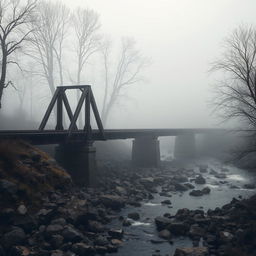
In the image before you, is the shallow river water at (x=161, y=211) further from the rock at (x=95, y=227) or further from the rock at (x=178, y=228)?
the rock at (x=95, y=227)

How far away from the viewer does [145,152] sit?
3725 cm

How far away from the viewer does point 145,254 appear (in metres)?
11.6

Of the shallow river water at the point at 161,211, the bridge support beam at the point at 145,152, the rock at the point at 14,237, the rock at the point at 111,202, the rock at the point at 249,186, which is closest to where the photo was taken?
the rock at the point at 14,237

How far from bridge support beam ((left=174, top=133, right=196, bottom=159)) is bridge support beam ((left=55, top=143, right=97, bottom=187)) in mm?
33345

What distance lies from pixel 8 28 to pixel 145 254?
75.9ft

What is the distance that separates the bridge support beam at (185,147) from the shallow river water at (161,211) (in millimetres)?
21295

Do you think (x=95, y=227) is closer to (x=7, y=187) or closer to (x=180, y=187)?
(x=7, y=187)

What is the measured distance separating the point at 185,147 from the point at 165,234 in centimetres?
4143

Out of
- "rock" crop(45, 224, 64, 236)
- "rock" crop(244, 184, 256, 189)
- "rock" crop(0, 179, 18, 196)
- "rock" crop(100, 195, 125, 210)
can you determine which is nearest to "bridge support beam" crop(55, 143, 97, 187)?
"rock" crop(100, 195, 125, 210)

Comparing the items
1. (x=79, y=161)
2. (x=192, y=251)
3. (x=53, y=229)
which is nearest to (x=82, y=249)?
(x=53, y=229)

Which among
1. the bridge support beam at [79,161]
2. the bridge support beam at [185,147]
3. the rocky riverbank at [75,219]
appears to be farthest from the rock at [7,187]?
the bridge support beam at [185,147]

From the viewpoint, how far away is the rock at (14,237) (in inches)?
423

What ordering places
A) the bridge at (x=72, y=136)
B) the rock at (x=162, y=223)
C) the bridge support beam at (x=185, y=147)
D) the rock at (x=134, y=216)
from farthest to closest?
the bridge support beam at (x=185, y=147)
the bridge at (x=72, y=136)
the rock at (x=134, y=216)
the rock at (x=162, y=223)

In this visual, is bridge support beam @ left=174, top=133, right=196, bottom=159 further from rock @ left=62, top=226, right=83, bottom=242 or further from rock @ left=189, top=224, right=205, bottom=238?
rock @ left=62, top=226, right=83, bottom=242
